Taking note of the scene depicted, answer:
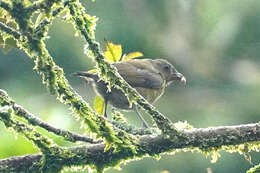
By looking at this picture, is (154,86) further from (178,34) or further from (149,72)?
(178,34)

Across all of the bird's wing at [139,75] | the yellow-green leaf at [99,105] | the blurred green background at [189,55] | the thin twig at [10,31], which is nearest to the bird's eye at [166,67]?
the bird's wing at [139,75]

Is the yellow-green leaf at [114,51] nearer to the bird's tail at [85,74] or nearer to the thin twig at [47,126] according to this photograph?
the thin twig at [47,126]

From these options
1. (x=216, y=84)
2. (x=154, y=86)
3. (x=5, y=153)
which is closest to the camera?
(x=5, y=153)

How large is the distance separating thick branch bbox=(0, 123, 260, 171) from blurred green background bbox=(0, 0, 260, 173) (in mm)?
4209

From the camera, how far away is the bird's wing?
377cm

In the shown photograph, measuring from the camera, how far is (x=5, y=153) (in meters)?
2.72

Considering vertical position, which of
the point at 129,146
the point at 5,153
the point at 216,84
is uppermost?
the point at 216,84

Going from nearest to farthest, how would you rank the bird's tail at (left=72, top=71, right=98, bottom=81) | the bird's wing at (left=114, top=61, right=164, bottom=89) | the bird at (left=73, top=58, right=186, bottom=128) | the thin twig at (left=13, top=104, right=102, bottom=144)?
the thin twig at (left=13, top=104, right=102, bottom=144), the bird's tail at (left=72, top=71, right=98, bottom=81), the bird at (left=73, top=58, right=186, bottom=128), the bird's wing at (left=114, top=61, right=164, bottom=89)

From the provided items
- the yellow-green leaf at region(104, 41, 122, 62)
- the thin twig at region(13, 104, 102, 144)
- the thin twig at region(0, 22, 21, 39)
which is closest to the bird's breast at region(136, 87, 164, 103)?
the yellow-green leaf at region(104, 41, 122, 62)

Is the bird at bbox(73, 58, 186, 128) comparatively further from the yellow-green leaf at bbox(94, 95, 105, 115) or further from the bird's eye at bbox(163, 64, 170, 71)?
the yellow-green leaf at bbox(94, 95, 105, 115)

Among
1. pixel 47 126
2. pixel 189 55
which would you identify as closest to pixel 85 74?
pixel 47 126

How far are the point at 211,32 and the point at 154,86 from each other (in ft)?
13.0

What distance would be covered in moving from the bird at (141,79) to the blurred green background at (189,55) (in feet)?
6.48

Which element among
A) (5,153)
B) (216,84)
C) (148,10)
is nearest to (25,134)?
(5,153)
